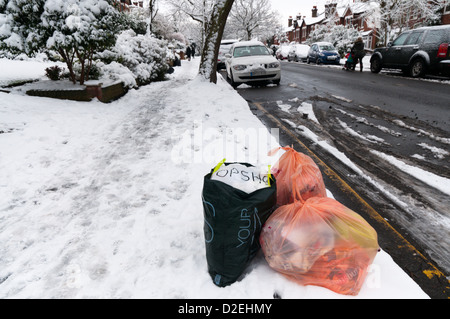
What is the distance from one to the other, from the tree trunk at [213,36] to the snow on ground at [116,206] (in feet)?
15.5

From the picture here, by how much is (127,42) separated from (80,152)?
7822 millimetres

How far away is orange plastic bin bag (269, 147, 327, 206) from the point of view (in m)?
2.24

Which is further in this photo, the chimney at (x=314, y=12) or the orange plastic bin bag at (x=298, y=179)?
the chimney at (x=314, y=12)

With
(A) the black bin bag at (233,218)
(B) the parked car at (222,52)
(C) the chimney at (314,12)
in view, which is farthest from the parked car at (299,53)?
(C) the chimney at (314,12)

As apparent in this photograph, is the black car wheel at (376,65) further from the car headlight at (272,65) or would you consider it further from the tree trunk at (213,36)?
the tree trunk at (213,36)

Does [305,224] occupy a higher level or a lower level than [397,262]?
higher

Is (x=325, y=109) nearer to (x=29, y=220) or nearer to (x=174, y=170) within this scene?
(x=174, y=170)

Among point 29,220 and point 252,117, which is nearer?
point 29,220

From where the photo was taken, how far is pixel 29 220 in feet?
8.89

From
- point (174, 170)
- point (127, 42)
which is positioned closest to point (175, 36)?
point (127, 42)

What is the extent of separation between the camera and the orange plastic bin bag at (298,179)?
2.24 meters

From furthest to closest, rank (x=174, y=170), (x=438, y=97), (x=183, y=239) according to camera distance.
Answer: (x=438, y=97), (x=174, y=170), (x=183, y=239)

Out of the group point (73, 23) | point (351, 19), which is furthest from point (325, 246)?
point (351, 19)

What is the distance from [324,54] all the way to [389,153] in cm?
1996
